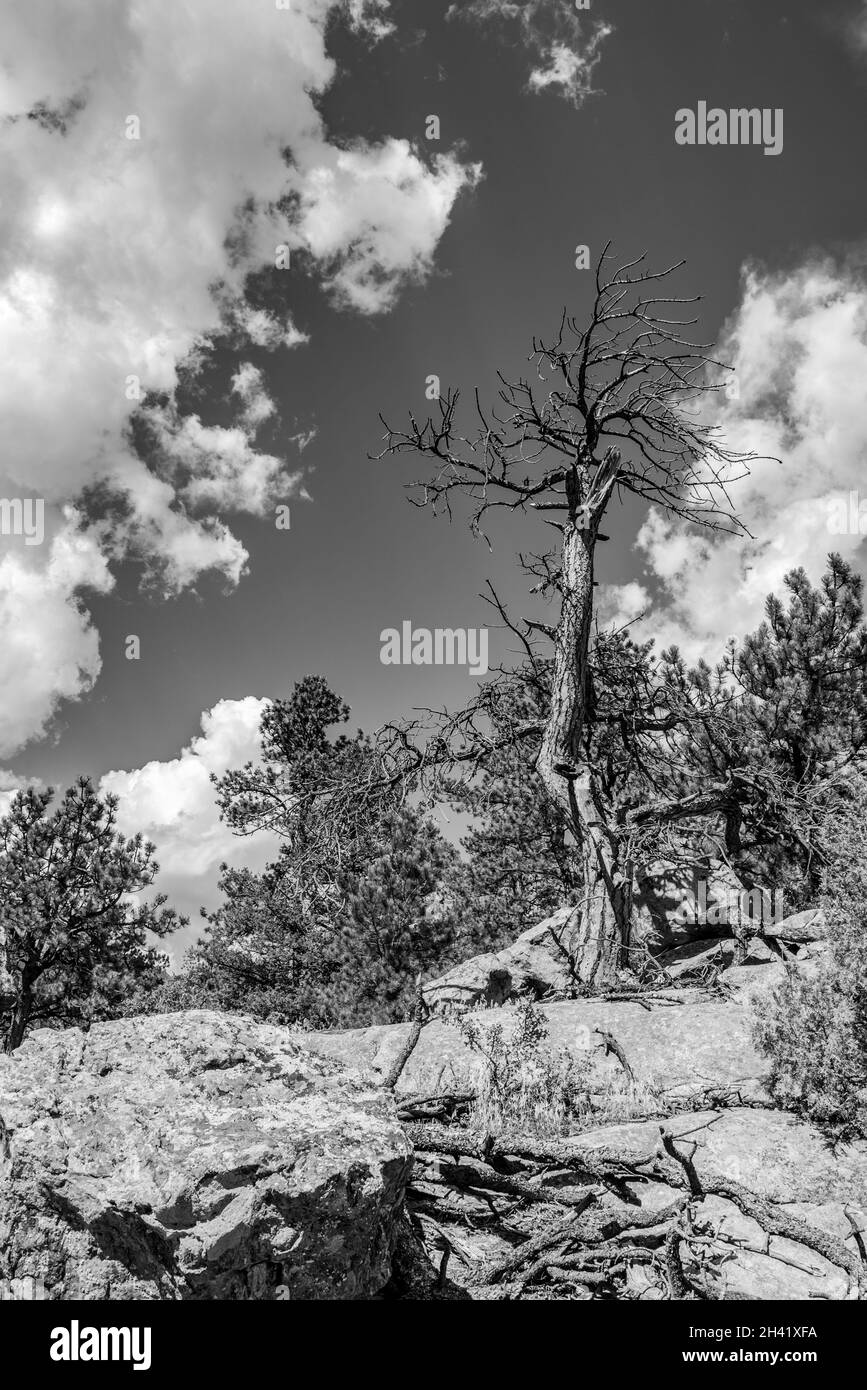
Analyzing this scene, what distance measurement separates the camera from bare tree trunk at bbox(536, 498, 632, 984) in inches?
340

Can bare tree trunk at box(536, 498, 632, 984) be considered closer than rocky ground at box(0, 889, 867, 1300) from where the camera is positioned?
No

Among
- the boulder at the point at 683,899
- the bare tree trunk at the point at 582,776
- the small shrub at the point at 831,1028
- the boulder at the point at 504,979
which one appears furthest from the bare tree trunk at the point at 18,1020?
the small shrub at the point at 831,1028

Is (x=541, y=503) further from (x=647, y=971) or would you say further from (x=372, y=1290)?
(x=372, y=1290)

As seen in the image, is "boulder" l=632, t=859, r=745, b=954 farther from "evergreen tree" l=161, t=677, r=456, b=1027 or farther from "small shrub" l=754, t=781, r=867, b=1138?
"small shrub" l=754, t=781, r=867, b=1138

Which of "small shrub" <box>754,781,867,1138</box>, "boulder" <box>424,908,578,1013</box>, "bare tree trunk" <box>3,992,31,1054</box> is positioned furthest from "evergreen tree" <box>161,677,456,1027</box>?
"small shrub" <box>754,781,867,1138</box>

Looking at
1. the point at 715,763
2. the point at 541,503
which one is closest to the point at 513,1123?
the point at 541,503

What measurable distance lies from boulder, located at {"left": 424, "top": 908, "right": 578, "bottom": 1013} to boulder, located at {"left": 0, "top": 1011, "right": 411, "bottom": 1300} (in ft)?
17.9

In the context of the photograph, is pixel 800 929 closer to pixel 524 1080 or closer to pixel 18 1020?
pixel 524 1080

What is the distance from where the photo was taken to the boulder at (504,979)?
28.8 feet

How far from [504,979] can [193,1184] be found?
718 centimetres

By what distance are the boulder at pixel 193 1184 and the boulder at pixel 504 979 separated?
5.45m

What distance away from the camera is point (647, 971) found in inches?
339

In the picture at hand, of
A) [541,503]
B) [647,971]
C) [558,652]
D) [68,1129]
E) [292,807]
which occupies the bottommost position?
[647,971]

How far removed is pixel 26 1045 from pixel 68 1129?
69 cm
